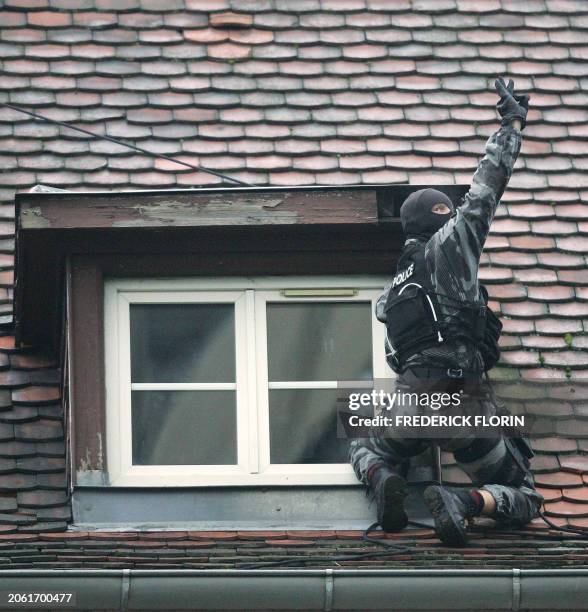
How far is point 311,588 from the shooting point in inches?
294

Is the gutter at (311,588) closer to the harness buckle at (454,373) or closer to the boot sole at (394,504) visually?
the boot sole at (394,504)

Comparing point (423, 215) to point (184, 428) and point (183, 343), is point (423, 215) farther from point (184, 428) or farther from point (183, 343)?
point (184, 428)

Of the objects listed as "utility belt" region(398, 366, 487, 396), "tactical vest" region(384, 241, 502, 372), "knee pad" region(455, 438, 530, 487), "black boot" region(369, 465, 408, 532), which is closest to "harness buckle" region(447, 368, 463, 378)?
"utility belt" region(398, 366, 487, 396)

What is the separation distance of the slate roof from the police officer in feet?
1.89

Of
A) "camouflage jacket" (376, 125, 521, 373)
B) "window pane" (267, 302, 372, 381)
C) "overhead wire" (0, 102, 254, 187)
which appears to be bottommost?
"window pane" (267, 302, 372, 381)

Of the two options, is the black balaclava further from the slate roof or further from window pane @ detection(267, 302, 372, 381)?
the slate roof

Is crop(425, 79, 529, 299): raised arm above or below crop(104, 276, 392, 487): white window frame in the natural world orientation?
above

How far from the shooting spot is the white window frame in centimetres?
870

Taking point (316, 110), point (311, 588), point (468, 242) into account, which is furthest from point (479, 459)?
point (316, 110)

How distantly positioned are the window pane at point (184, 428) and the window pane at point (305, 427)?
0.19 metres

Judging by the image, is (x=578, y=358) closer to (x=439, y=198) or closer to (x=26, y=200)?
(x=439, y=198)

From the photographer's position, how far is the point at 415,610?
7500mm

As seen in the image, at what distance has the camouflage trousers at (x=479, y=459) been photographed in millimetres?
8336

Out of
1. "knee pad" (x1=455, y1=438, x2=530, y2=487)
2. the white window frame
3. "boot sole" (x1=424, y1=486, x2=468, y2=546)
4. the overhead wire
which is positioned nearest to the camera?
"boot sole" (x1=424, y1=486, x2=468, y2=546)
